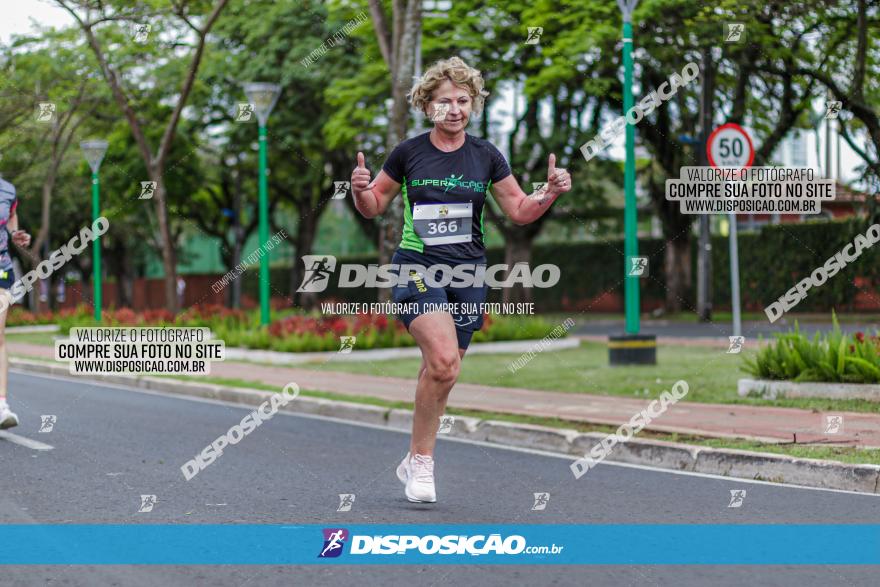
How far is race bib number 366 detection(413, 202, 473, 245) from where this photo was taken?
559 cm

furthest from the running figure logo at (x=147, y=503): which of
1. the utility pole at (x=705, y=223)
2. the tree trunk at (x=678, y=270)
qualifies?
the tree trunk at (x=678, y=270)

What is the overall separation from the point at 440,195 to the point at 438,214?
9cm

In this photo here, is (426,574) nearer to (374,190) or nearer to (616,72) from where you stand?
(374,190)

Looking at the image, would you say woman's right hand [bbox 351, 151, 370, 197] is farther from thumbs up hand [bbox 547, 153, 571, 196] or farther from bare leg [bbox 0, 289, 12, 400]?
bare leg [bbox 0, 289, 12, 400]

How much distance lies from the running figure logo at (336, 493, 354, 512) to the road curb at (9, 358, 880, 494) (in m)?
2.39

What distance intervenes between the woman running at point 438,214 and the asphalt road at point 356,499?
58 centimetres

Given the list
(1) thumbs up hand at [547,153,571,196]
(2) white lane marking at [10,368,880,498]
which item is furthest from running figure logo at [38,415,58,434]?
(1) thumbs up hand at [547,153,571,196]

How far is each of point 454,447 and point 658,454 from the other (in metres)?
1.60

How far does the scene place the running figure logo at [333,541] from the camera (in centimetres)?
470

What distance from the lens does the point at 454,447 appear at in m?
8.40

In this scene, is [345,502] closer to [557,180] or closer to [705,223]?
[557,180]

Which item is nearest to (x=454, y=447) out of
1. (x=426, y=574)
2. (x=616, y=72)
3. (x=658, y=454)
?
(x=658, y=454)

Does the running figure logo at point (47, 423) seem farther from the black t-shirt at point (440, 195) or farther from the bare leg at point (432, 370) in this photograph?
the black t-shirt at point (440, 195)

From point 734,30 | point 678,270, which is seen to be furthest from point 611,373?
point 678,270
